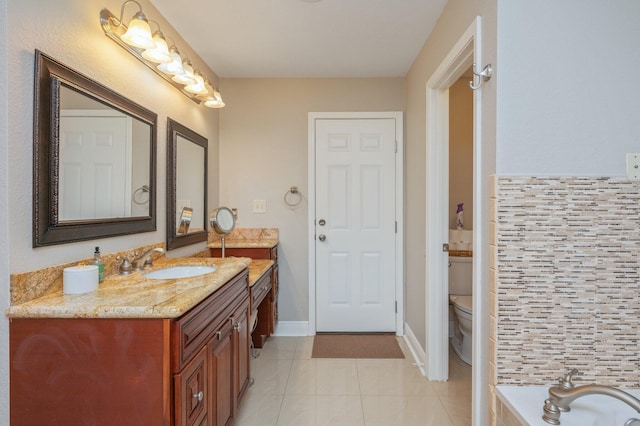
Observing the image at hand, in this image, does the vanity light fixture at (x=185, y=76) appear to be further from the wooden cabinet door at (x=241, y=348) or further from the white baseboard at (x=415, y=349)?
the white baseboard at (x=415, y=349)

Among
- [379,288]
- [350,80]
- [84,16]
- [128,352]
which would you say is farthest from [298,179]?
[128,352]

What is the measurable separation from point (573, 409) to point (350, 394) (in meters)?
1.20

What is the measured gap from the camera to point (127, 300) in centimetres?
107

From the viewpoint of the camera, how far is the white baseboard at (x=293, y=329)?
9.59 ft

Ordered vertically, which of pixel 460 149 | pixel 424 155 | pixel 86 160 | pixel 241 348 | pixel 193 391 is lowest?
pixel 241 348

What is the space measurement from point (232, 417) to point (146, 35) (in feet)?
6.14

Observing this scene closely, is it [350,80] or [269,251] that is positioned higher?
[350,80]

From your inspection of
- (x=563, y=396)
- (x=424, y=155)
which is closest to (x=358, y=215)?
(x=424, y=155)

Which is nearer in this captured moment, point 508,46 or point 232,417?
point 508,46

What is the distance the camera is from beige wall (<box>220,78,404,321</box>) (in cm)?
292

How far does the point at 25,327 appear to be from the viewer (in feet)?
3.33

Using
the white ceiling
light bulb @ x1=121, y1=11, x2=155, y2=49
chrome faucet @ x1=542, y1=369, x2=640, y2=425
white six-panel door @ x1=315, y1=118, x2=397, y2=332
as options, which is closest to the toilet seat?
white six-panel door @ x1=315, y1=118, x2=397, y2=332

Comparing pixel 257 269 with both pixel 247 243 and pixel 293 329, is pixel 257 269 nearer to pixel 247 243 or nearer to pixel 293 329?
pixel 247 243

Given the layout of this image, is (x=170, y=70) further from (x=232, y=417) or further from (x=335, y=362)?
(x=335, y=362)
